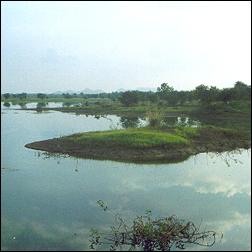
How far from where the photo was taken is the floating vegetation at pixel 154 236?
1006 centimetres

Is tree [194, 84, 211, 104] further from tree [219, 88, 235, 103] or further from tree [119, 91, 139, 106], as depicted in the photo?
tree [119, 91, 139, 106]

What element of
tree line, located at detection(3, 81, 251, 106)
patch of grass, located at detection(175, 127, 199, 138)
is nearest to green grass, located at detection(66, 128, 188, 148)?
patch of grass, located at detection(175, 127, 199, 138)

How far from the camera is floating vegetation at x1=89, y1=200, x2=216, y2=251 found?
396 inches

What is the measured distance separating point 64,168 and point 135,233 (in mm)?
9914

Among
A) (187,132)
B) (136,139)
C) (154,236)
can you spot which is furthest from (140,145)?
(154,236)

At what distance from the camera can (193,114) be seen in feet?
174

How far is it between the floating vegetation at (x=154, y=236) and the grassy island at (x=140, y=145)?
11114mm

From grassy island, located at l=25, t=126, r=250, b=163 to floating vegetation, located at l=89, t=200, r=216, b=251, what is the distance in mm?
11114

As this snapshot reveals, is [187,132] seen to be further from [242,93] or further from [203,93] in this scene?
[242,93]

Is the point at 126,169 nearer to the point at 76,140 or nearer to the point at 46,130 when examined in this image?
the point at 76,140

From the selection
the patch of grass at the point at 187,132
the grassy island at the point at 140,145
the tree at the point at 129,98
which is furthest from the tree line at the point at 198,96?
the grassy island at the point at 140,145

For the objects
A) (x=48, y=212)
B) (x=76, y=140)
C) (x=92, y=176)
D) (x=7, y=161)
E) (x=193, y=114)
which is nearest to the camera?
(x=48, y=212)

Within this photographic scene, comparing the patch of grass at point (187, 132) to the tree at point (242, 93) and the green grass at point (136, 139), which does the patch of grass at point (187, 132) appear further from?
the tree at point (242, 93)

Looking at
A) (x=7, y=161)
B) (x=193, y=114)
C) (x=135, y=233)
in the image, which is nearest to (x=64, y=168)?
(x=7, y=161)
